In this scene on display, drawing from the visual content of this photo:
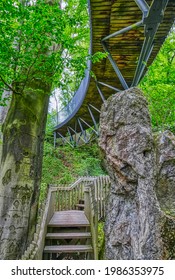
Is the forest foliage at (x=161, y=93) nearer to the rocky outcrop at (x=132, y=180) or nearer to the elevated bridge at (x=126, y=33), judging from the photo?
the elevated bridge at (x=126, y=33)

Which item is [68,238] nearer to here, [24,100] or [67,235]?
[67,235]

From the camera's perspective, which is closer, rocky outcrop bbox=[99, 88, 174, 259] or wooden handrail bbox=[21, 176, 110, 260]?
rocky outcrop bbox=[99, 88, 174, 259]

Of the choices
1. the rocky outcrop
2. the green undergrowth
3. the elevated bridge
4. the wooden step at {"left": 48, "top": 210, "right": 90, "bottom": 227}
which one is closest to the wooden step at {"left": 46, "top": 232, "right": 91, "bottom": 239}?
the wooden step at {"left": 48, "top": 210, "right": 90, "bottom": 227}

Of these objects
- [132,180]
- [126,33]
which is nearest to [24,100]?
[132,180]

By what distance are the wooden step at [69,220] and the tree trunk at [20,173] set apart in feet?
4.14

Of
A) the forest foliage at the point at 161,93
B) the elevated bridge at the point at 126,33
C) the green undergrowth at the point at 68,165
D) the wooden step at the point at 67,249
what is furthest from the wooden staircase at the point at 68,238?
the forest foliage at the point at 161,93

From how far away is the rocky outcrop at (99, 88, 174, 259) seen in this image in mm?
3121

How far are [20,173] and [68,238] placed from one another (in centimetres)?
216

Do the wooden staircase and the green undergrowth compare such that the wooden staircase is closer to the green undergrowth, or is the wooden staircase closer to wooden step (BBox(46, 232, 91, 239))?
wooden step (BBox(46, 232, 91, 239))

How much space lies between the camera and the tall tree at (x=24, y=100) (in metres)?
3.23

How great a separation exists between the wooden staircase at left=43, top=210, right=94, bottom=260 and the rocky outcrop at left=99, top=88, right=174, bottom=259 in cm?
112
